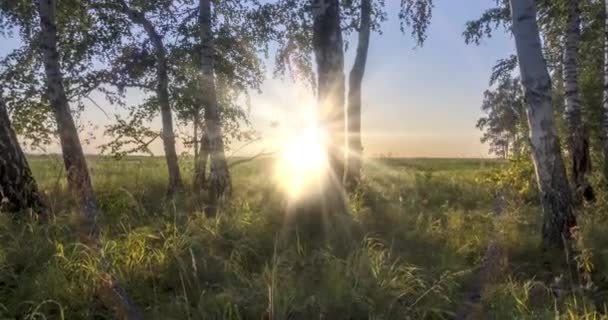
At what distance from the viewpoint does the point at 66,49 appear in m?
10.4

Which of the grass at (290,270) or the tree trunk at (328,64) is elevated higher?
the tree trunk at (328,64)

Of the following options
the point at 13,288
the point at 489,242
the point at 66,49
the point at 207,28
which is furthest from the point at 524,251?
the point at 66,49

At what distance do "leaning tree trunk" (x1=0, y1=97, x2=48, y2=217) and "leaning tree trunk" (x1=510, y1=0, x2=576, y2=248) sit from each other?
644 cm

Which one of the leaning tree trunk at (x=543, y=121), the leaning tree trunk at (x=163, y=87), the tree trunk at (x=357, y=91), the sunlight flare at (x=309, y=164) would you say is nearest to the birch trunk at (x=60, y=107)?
the sunlight flare at (x=309, y=164)

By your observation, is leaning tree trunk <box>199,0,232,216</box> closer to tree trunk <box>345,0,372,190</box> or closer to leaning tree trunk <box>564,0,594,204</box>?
tree trunk <box>345,0,372,190</box>

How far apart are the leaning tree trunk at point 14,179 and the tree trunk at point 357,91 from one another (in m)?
7.40

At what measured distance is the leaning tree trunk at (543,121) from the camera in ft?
18.6

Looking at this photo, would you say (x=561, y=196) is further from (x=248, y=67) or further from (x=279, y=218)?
(x=248, y=67)

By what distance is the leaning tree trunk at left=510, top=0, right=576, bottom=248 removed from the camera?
5.67 metres

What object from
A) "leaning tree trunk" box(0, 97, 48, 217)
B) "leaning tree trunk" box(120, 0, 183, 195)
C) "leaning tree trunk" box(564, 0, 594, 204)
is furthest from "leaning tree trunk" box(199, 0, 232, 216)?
"leaning tree trunk" box(564, 0, 594, 204)

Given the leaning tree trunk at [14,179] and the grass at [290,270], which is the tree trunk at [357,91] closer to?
the grass at [290,270]

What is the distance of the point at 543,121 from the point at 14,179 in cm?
694

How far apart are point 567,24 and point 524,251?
584cm

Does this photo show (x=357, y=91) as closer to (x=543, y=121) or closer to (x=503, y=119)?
(x=543, y=121)
